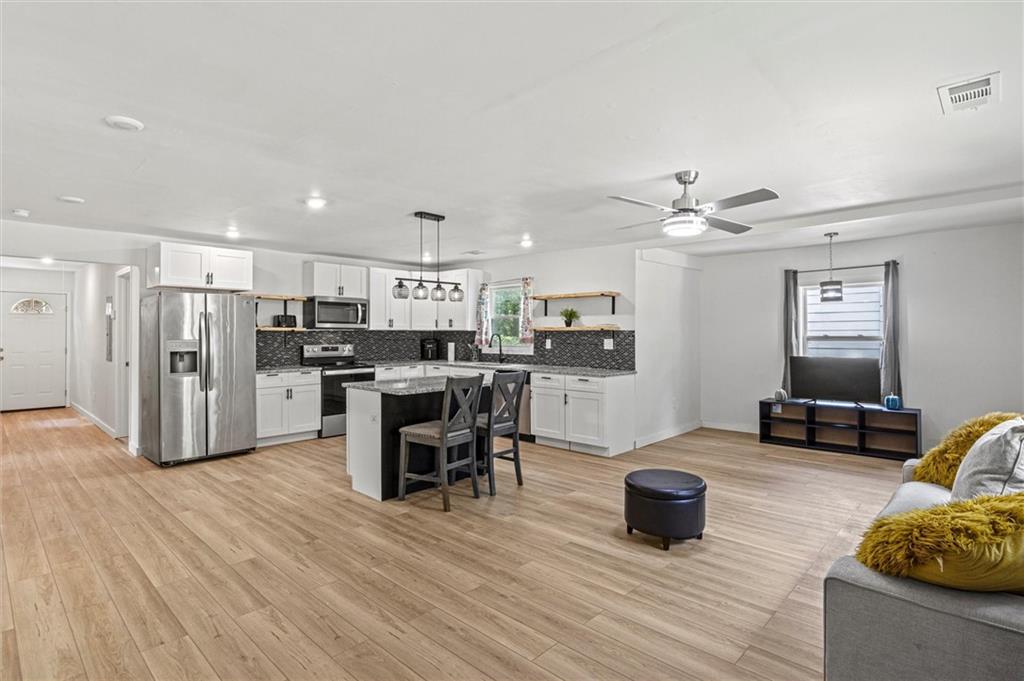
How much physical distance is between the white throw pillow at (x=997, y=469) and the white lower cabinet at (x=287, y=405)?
6093 millimetres

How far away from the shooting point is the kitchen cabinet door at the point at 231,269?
5918mm

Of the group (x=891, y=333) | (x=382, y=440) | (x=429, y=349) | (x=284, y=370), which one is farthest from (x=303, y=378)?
(x=891, y=333)

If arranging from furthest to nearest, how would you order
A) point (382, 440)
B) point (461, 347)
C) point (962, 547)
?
point (461, 347), point (382, 440), point (962, 547)

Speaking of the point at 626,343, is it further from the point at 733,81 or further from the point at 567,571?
the point at 733,81

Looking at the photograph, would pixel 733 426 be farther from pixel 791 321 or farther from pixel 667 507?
pixel 667 507

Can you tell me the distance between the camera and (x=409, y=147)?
3.14m

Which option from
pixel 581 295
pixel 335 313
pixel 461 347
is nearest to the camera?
pixel 581 295

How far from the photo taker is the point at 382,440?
4215 mm

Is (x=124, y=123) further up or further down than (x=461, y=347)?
further up

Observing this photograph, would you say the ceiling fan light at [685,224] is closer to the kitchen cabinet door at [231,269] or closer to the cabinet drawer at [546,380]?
the cabinet drawer at [546,380]

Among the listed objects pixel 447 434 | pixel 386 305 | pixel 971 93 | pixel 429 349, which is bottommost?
pixel 447 434

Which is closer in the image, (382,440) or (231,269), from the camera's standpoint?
(382,440)

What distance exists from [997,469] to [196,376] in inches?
244

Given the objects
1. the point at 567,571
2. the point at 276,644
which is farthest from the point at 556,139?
the point at 276,644
